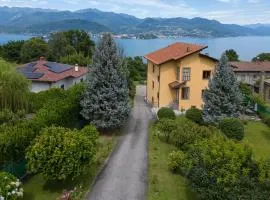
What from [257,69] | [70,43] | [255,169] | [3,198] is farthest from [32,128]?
[70,43]

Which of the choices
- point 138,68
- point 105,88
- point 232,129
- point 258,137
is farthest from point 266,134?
point 138,68

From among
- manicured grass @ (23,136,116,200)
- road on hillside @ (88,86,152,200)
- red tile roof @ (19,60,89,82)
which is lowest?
road on hillside @ (88,86,152,200)

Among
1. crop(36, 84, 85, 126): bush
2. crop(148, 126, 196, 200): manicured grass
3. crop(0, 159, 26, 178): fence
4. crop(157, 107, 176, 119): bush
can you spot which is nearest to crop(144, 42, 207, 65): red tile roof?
crop(157, 107, 176, 119): bush

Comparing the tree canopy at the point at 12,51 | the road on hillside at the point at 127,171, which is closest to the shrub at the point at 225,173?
the road on hillside at the point at 127,171

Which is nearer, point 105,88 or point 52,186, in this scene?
point 52,186

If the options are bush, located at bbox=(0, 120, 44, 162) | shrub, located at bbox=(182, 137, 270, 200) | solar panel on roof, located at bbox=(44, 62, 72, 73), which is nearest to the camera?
shrub, located at bbox=(182, 137, 270, 200)

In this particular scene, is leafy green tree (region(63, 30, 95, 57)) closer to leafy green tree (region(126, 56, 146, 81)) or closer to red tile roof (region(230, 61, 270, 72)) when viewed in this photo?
leafy green tree (region(126, 56, 146, 81))

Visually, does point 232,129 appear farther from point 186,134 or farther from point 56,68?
point 56,68
